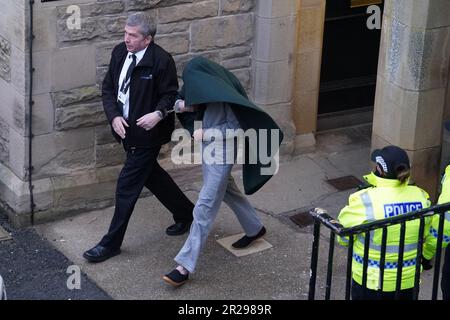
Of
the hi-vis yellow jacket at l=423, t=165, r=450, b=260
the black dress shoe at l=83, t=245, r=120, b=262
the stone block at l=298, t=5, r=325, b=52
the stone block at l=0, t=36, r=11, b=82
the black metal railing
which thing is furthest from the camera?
the stone block at l=298, t=5, r=325, b=52

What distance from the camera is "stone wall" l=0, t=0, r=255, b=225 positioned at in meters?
8.33

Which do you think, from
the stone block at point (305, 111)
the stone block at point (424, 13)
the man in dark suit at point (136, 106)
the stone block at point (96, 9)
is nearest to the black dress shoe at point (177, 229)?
the man in dark suit at point (136, 106)

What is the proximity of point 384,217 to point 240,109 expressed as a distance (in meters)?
1.75

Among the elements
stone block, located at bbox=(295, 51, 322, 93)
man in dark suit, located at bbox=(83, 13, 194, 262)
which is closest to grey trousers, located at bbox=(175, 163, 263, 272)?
man in dark suit, located at bbox=(83, 13, 194, 262)

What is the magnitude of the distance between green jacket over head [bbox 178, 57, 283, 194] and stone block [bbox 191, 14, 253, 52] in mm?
1354

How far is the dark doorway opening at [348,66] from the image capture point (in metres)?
10.4

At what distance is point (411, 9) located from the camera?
777 centimetres

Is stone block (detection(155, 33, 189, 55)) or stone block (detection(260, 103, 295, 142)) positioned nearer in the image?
stone block (detection(155, 33, 189, 55))

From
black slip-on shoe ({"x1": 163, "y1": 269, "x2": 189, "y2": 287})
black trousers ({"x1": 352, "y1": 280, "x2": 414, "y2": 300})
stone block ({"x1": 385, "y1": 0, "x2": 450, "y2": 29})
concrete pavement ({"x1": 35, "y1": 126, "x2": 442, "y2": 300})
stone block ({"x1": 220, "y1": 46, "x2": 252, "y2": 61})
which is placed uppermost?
stone block ({"x1": 385, "y1": 0, "x2": 450, "y2": 29})

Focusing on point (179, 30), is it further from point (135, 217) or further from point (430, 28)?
point (430, 28)

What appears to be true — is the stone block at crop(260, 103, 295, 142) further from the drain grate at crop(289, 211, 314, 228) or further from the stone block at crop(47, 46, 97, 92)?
the stone block at crop(47, 46, 97, 92)

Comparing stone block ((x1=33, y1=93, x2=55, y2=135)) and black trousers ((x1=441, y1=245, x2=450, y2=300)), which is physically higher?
stone block ((x1=33, y1=93, x2=55, y2=135))

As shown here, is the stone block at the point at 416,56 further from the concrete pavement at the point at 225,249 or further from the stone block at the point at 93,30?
the stone block at the point at 93,30

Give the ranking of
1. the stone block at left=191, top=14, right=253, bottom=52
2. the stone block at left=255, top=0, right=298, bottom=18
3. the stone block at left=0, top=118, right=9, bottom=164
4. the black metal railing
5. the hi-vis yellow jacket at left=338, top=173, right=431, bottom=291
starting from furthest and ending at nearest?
the stone block at left=255, top=0, right=298, bottom=18
the stone block at left=191, top=14, right=253, bottom=52
the stone block at left=0, top=118, right=9, bottom=164
the hi-vis yellow jacket at left=338, top=173, right=431, bottom=291
the black metal railing
